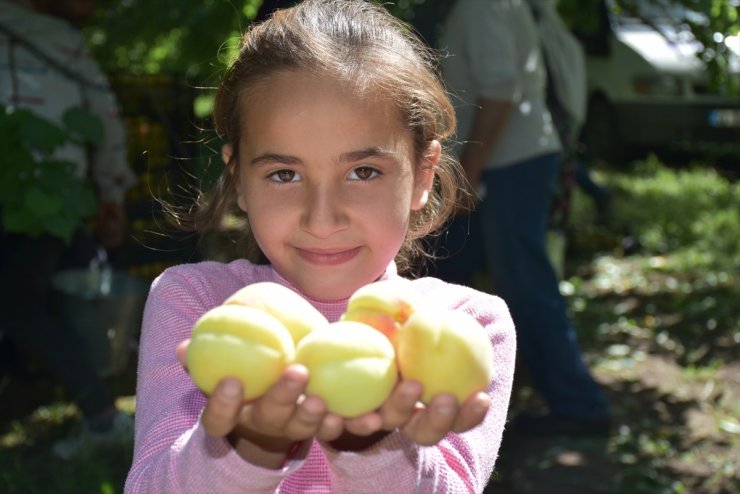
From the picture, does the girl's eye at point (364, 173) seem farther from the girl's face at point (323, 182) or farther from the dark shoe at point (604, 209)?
the dark shoe at point (604, 209)

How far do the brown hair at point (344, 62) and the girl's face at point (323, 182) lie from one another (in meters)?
0.03

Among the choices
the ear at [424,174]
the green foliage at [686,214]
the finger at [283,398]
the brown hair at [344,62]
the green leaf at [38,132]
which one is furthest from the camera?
the green foliage at [686,214]

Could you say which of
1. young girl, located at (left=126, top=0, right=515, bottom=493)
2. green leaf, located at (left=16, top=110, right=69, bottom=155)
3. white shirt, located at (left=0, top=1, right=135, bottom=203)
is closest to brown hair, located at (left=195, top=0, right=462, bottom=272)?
young girl, located at (left=126, top=0, right=515, bottom=493)

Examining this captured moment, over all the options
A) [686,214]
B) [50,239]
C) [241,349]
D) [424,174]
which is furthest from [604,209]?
[241,349]

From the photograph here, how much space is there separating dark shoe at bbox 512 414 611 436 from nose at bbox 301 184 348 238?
9.06ft

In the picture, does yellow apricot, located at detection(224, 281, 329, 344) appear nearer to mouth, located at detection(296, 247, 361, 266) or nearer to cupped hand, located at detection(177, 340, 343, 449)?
cupped hand, located at detection(177, 340, 343, 449)

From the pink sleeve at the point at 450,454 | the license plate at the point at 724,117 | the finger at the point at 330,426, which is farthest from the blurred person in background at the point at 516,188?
the license plate at the point at 724,117

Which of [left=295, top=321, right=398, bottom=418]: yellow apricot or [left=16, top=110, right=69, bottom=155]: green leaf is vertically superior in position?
[left=295, top=321, right=398, bottom=418]: yellow apricot

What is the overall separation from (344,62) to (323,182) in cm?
21

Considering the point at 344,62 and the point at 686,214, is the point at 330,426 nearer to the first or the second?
the point at 344,62

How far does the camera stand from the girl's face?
1.56 metres

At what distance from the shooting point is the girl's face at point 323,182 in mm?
1564

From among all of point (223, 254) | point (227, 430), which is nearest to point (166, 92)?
point (223, 254)

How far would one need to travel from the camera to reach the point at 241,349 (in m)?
1.22
